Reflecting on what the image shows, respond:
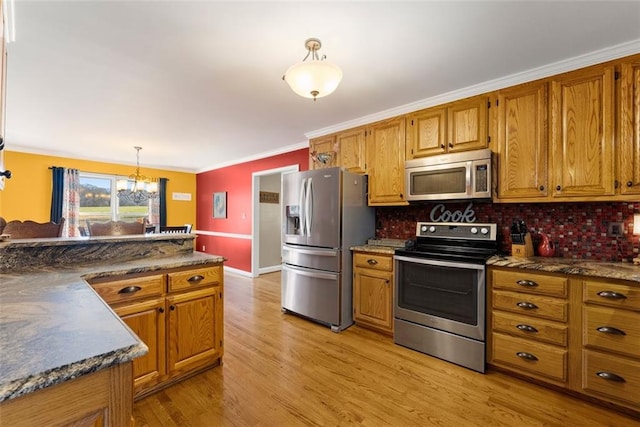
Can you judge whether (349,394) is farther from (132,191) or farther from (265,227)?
(132,191)

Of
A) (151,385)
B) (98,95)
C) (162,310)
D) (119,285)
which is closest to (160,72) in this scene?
(98,95)

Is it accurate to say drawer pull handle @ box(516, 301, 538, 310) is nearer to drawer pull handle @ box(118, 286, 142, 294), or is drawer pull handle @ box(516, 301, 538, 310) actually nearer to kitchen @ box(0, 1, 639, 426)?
kitchen @ box(0, 1, 639, 426)

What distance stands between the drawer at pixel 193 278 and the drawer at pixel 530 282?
2.16m

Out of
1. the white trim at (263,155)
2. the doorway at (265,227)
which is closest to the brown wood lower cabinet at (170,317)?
the white trim at (263,155)

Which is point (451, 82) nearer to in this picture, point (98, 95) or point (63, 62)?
point (63, 62)

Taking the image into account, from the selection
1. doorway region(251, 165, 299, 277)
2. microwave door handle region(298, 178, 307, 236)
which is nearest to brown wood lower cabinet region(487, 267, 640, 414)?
microwave door handle region(298, 178, 307, 236)

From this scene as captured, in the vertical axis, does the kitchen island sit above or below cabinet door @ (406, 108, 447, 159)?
below

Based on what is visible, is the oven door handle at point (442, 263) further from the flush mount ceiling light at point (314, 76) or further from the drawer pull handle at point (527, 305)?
the flush mount ceiling light at point (314, 76)

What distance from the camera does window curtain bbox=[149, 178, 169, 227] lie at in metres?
6.36

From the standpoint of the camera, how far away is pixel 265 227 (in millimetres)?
5793

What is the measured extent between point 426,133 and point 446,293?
1538 millimetres

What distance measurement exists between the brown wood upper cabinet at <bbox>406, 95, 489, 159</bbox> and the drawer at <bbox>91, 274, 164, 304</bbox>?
2.50 m

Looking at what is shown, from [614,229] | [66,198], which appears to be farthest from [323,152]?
[66,198]

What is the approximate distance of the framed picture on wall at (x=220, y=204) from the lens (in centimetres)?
620
